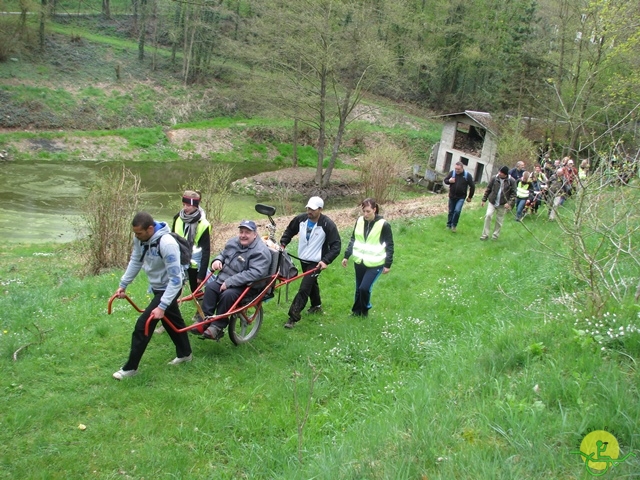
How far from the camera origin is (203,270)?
6.84m

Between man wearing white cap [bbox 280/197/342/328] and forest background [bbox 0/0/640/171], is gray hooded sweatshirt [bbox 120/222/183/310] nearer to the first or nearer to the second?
man wearing white cap [bbox 280/197/342/328]

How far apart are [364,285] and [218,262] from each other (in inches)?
86.2

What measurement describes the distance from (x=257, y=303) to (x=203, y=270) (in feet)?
3.32

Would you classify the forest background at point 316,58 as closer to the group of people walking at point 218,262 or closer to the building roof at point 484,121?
the building roof at point 484,121

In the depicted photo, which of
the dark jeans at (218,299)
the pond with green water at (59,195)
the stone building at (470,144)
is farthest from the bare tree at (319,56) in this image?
the dark jeans at (218,299)

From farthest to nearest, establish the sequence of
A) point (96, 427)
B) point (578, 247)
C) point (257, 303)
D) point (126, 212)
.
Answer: point (126, 212), point (257, 303), point (578, 247), point (96, 427)

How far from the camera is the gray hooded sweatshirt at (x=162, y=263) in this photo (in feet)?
17.6

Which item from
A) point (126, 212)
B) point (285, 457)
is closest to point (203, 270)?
point (285, 457)

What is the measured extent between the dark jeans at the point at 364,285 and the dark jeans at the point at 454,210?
675 cm

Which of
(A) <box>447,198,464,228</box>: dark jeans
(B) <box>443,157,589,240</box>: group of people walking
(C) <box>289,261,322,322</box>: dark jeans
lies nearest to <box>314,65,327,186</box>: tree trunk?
(B) <box>443,157,589,240</box>: group of people walking

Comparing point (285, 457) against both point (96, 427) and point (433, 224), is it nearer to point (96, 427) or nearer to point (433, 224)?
point (96, 427)

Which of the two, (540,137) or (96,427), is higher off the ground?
(540,137)

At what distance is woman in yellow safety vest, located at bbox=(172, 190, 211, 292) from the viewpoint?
21.5 ft

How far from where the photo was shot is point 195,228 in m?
6.67
